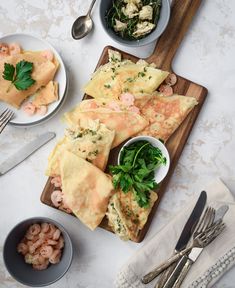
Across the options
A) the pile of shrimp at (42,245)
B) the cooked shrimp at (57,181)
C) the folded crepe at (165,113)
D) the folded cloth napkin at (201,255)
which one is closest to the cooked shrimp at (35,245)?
the pile of shrimp at (42,245)

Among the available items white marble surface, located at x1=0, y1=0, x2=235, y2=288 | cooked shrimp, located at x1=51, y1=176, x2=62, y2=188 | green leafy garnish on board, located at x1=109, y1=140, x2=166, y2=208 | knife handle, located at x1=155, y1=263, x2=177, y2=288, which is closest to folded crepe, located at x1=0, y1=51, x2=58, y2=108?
white marble surface, located at x1=0, y1=0, x2=235, y2=288

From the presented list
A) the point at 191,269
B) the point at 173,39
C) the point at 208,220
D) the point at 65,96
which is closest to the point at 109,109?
the point at 65,96

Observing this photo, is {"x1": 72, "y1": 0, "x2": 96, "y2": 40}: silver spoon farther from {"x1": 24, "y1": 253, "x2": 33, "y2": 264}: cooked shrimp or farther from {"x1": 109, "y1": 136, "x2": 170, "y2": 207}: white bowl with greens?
{"x1": 24, "y1": 253, "x2": 33, "y2": 264}: cooked shrimp

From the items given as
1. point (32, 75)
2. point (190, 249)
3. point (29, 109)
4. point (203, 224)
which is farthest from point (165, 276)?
point (32, 75)

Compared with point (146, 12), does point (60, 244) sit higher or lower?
lower

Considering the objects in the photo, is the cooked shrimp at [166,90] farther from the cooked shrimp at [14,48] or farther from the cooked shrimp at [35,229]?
the cooked shrimp at [35,229]

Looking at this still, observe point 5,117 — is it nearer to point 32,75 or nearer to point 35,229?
point 32,75

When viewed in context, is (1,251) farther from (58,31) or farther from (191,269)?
(58,31)
